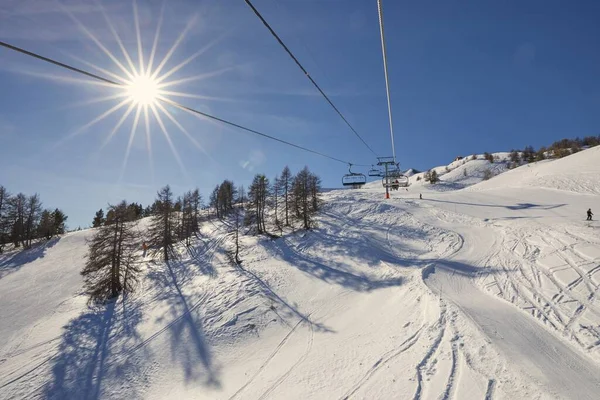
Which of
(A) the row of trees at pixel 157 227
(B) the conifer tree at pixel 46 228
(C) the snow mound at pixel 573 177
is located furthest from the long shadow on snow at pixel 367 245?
(B) the conifer tree at pixel 46 228

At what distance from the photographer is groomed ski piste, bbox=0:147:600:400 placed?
869 centimetres

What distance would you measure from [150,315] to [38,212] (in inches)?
1935

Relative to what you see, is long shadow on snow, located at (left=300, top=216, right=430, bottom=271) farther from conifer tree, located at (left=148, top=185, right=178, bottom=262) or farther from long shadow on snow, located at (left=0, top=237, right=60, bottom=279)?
long shadow on snow, located at (left=0, top=237, right=60, bottom=279)

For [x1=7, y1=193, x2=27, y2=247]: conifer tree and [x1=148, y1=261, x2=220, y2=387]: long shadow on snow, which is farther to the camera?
[x1=7, y1=193, x2=27, y2=247]: conifer tree

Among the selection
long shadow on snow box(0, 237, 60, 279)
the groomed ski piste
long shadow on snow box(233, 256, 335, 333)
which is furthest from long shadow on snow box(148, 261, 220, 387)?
long shadow on snow box(0, 237, 60, 279)

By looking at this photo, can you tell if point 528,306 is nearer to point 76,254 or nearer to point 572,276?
point 572,276

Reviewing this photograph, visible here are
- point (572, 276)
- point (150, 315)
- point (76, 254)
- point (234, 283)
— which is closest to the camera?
point (572, 276)

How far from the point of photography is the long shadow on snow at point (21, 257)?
35.5 meters

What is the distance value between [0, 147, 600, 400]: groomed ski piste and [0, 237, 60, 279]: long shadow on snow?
5.56 metres

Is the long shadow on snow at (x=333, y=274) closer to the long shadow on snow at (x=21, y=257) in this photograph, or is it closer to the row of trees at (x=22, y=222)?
the long shadow on snow at (x=21, y=257)

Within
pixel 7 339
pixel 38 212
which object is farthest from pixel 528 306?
pixel 38 212

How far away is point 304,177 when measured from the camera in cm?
4412

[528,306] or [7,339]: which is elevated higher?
[528,306]

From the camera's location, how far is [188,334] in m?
16.7
